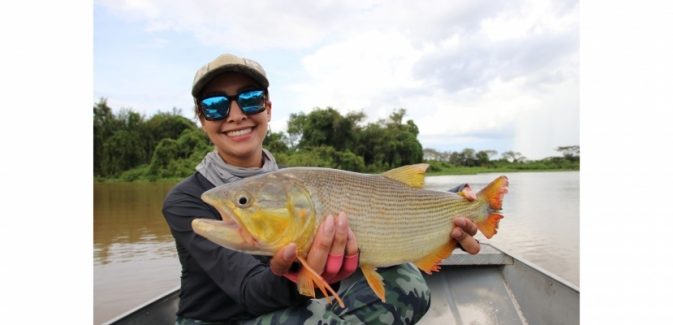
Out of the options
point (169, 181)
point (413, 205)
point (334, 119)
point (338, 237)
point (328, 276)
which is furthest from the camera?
point (334, 119)

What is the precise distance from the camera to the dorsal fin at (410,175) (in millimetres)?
2475

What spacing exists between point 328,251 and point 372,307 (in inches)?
36.9

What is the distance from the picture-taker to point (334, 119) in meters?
48.6

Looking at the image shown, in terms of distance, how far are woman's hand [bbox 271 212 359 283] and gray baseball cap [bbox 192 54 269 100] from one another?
4.46ft

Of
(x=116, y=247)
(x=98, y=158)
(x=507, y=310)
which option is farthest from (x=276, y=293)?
(x=98, y=158)

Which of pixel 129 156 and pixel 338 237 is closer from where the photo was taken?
pixel 338 237

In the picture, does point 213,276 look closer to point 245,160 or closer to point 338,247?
point 338,247

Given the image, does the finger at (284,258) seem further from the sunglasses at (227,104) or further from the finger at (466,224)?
the sunglasses at (227,104)

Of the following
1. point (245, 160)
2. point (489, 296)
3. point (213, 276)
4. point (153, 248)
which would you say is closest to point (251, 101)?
point (245, 160)

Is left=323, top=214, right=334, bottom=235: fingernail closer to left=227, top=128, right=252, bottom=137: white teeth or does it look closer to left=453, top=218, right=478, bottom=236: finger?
left=453, top=218, right=478, bottom=236: finger

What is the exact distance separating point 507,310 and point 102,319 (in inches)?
221

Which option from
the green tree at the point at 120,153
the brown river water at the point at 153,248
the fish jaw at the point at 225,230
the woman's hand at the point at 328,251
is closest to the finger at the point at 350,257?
the woman's hand at the point at 328,251

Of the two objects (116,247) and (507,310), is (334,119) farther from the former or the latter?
(507,310)

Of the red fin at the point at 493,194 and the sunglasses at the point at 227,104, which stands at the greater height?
the sunglasses at the point at 227,104
